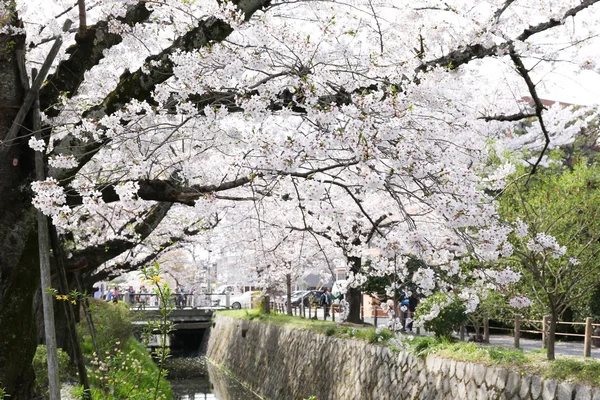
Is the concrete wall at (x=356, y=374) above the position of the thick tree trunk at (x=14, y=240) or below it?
below

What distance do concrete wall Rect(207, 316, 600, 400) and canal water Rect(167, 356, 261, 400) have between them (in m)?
0.45

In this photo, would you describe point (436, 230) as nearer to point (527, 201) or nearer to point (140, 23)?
point (527, 201)

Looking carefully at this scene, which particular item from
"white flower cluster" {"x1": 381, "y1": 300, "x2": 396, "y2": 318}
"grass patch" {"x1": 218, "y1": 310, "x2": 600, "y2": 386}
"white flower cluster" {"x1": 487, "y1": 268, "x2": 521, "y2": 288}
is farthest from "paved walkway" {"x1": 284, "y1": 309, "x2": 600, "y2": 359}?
"white flower cluster" {"x1": 487, "y1": 268, "x2": 521, "y2": 288}

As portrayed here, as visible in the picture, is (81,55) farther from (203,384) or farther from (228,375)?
(228,375)

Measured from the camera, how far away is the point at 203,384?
22516mm

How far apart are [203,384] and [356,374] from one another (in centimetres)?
1130

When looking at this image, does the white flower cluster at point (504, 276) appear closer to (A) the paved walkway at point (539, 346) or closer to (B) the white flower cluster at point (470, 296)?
(B) the white flower cluster at point (470, 296)

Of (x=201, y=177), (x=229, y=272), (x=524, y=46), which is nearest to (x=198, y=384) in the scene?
(x=229, y=272)

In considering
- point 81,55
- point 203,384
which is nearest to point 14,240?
point 81,55

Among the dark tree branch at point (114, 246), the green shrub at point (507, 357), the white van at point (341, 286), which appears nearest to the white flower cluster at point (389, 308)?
the green shrub at point (507, 357)

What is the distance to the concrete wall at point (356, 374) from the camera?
25.9ft

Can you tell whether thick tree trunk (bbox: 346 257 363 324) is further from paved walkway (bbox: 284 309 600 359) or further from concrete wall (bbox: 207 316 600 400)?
paved walkway (bbox: 284 309 600 359)

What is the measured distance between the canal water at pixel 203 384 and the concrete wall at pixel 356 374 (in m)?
0.45

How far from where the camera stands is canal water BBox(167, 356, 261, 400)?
64.2 feet
